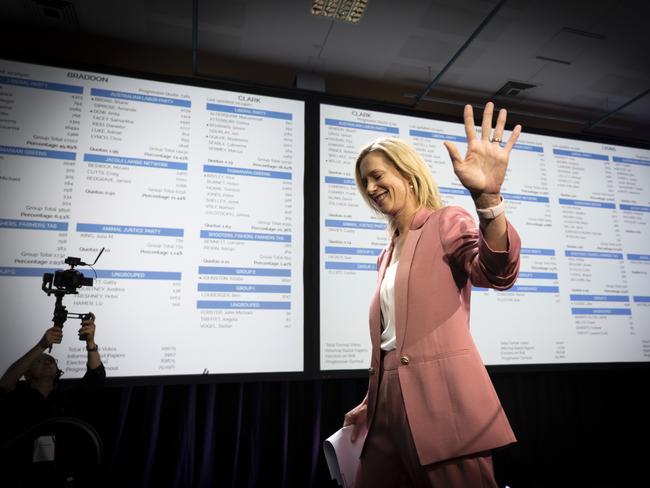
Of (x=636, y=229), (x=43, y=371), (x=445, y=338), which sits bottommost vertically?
(x=43, y=371)

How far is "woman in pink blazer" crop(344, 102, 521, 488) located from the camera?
3.16ft

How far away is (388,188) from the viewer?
4.23 feet

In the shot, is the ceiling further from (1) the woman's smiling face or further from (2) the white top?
(2) the white top

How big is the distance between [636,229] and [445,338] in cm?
288

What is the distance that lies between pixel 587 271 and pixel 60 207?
127 inches

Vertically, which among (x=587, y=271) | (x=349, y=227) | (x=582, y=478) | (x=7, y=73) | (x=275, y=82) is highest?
(x=275, y=82)

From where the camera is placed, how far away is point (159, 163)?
94.0 inches

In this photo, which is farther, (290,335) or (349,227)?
(349,227)

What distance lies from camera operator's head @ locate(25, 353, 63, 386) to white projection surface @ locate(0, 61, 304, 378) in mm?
68

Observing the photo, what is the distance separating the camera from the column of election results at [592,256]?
2.81 meters

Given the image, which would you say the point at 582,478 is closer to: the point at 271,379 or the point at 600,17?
the point at 271,379

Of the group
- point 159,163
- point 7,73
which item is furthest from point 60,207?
point 7,73

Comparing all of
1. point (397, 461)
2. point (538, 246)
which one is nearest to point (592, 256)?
point (538, 246)

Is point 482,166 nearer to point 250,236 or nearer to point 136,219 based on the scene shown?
point 250,236
